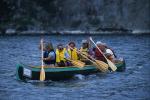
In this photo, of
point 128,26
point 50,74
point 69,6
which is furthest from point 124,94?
point 69,6

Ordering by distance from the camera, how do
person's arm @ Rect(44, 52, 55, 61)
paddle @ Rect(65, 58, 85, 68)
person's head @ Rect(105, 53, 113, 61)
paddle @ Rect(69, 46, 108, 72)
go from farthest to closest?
person's head @ Rect(105, 53, 113, 61) → paddle @ Rect(69, 46, 108, 72) → paddle @ Rect(65, 58, 85, 68) → person's arm @ Rect(44, 52, 55, 61)

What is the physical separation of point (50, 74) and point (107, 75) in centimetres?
385

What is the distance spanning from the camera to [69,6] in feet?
285

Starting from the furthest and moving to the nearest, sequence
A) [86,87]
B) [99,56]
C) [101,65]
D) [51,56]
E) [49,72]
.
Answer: [99,56] → [101,65] → [51,56] → [49,72] → [86,87]

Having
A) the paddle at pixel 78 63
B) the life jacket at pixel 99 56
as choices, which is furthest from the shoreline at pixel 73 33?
the paddle at pixel 78 63

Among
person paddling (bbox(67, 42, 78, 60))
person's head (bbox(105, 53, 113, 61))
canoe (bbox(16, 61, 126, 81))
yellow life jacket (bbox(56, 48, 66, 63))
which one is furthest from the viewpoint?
person's head (bbox(105, 53, 113, 61))

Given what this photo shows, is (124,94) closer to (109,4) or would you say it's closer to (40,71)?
(40,71)

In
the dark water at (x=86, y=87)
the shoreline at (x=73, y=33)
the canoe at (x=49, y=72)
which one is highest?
the canoe at (x=49, y=72)

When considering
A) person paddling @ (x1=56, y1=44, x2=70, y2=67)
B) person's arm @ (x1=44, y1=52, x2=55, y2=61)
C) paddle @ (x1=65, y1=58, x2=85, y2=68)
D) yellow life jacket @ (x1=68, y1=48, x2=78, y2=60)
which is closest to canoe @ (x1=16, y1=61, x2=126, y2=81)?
paddle @ (x1=65, y1=58, x2=85, y2=68)

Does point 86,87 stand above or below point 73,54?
below

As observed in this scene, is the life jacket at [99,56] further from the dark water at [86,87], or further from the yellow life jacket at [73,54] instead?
the yellow life jacket at [73,54]

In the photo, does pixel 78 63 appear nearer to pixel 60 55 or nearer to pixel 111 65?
pixel 60 55

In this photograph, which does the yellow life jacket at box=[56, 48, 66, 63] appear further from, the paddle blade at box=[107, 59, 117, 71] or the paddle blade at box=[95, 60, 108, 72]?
the paddle blade at box=[107, 59, 117, 71]

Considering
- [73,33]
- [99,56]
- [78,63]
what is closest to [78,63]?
[78,63]
